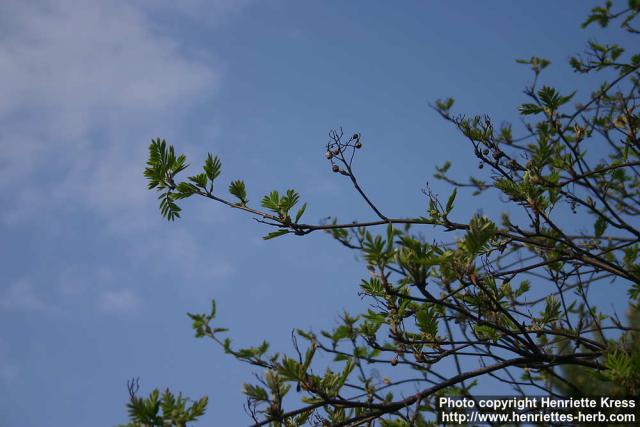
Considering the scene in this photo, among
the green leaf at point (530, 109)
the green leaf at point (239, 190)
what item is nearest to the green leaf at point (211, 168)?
the green leaf at point (239, 190)

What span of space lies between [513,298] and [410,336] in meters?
1.03

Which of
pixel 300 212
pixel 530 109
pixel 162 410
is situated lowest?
pixel 162 410

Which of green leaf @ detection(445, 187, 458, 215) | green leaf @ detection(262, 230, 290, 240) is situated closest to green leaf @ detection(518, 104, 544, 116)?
green leaf @ detection(445, 187, 458, 215)

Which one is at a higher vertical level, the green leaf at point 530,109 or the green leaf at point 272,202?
the green leaf at point 530,109

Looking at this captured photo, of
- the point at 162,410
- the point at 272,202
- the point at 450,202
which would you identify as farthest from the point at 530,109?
the point at 162,410

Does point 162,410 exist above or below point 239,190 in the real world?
below

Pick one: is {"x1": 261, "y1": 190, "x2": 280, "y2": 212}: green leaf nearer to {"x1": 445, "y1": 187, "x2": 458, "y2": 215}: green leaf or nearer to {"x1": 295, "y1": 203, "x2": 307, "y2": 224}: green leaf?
{"x1": 295, "y1": 203, "x2": 307, "y2": 224}: green leaf

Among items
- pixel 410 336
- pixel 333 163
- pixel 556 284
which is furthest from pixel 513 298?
pixel 333 163

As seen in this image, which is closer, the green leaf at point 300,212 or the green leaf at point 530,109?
the green leaf at point 300,212

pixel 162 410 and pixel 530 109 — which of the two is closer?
pixel 162 410

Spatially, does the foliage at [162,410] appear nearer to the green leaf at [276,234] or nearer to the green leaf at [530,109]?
the green leaf at [276,234]

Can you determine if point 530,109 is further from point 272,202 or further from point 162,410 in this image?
point 162,410

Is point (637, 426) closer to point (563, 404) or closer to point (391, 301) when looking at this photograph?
point (563, 404)

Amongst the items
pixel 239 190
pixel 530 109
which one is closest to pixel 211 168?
pixel 239 190
